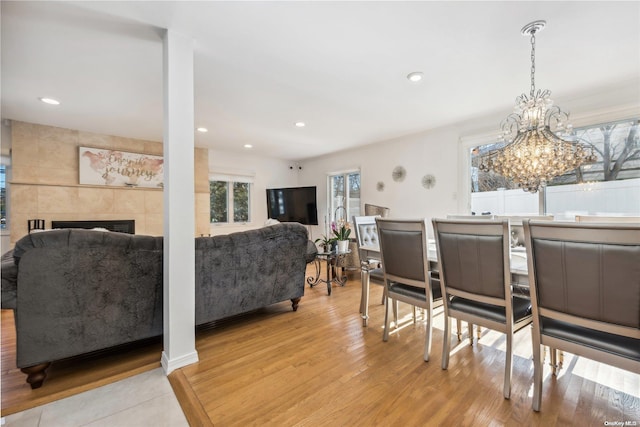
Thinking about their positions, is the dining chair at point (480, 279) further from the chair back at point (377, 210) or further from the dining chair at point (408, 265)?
the chair back at point (377, 210)

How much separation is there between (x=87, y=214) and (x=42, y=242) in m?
3.53

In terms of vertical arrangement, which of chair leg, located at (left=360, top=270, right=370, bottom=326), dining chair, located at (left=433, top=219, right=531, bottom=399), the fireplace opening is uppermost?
the fireplace opening

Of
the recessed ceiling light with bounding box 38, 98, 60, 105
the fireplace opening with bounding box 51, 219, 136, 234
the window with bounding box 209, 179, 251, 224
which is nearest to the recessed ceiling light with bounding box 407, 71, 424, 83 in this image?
the recessed ceiling light with bounding box 38, 98, 60, 105

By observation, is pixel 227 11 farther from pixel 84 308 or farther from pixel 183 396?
pixel 183 396

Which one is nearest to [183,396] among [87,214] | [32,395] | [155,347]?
[155,347]

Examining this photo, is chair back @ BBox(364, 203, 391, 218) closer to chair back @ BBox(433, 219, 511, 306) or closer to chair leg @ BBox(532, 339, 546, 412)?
chair back @ BBox(433, 219, 511, 306)

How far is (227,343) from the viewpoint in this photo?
2199 mm

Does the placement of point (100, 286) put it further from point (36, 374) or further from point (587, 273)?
point (587, 273)

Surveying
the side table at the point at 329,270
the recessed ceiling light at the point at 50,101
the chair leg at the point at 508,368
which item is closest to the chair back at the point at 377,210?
the side table at the point at 329,270

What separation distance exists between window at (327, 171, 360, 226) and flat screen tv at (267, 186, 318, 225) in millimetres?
501

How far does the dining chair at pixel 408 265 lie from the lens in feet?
6.35

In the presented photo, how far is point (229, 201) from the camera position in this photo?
19.9ft

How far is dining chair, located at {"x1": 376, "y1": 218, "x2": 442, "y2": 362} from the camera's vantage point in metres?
1.94

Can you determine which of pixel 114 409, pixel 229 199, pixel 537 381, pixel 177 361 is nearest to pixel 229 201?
pixel 229 199
